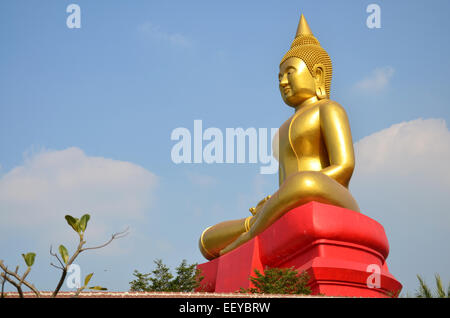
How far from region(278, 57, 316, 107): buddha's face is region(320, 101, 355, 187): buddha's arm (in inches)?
38.3

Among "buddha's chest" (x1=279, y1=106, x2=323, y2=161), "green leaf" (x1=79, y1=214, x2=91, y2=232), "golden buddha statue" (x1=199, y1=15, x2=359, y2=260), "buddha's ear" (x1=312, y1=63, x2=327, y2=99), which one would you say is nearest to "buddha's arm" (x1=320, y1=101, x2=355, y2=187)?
"golden buddha statue" (x1=199, y1=15, x2=359, y2=260)

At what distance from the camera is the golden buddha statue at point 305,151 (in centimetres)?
893

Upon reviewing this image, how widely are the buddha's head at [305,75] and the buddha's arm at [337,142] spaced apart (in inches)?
38.8

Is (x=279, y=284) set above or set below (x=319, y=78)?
below

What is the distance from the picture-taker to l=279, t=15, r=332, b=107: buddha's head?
37.3 ft

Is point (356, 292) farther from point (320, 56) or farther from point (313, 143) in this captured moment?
point (320, 56)

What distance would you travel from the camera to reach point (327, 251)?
333 inches

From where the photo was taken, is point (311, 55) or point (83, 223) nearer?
point (83, 223)

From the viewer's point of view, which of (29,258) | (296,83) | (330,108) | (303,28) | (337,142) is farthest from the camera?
(303,28)

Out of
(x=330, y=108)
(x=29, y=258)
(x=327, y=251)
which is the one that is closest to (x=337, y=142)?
(x=330, y=108)

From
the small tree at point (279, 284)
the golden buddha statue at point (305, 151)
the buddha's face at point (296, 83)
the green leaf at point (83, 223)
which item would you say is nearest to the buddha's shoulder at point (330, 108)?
the golden buddha statue at point (305, 151)

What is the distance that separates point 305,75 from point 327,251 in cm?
424

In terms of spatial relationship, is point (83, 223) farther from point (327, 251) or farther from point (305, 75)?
point (305, 75)
